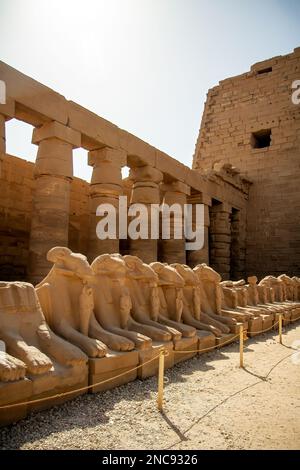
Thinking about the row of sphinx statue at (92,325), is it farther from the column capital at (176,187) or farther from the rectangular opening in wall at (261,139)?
the rectangular opening in wall at (261,139)

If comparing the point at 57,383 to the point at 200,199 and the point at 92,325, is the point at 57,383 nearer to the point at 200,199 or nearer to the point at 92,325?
the point at 92,325

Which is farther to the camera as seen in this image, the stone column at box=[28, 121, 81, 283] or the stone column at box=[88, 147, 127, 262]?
the stone column at box=[88, 147, 127, 262]

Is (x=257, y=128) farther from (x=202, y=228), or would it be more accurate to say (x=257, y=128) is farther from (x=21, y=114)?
(x=21, y=114)

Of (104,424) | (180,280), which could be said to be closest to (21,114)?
(180,280)

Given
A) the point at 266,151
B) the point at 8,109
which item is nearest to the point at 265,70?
the point at 266,151

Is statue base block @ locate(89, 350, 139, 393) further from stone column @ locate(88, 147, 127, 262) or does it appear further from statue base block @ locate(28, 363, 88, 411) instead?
stone column @ locate(88, 147, 127, 262)

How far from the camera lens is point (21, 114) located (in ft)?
23.5

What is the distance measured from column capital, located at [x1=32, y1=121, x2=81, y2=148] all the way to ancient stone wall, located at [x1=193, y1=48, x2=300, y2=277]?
9.73 meters

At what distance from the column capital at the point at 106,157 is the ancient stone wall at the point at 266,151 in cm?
829

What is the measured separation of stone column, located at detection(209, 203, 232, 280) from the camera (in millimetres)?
13773

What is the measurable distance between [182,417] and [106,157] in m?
6.64

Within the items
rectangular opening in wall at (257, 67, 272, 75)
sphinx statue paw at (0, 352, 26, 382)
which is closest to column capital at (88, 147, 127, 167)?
sphinx statue paw at (0, 352, 26, 382)

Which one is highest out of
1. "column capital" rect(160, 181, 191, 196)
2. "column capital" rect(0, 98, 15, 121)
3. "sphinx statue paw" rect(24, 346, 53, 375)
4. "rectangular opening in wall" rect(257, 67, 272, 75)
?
"rectangular opening in wall" rect(257, 67, 272, 75)

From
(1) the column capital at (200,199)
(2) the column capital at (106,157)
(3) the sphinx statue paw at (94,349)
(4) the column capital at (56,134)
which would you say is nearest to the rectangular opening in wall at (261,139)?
(1) the column capital at (200,199)
